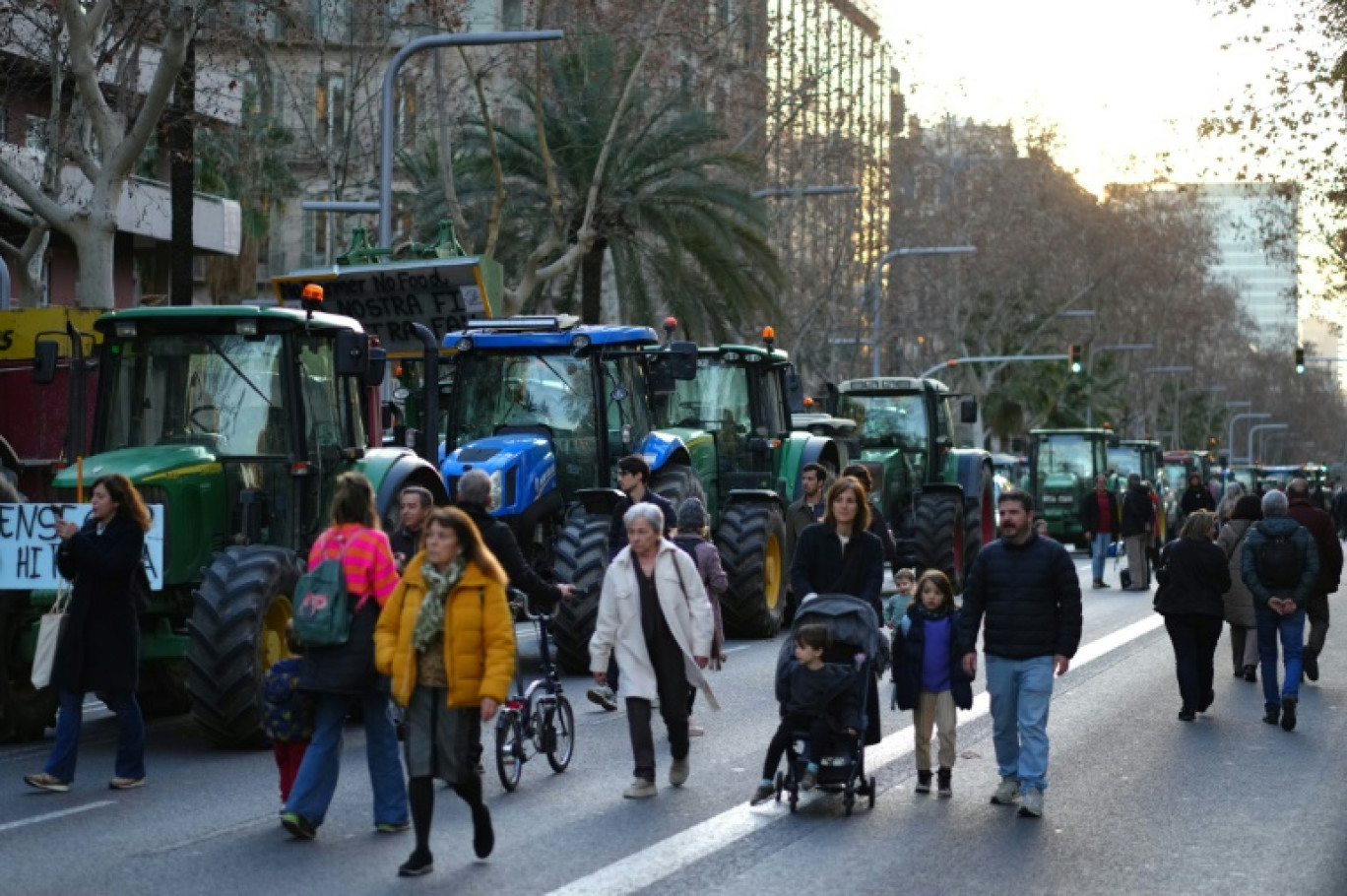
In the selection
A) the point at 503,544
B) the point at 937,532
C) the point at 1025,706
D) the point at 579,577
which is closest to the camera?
the point at 1025,706

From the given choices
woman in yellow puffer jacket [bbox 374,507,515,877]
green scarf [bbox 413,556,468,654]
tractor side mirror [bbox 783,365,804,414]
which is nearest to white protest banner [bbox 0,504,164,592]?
woman in yellow puffer jacket [bbox 374,507,515,877]

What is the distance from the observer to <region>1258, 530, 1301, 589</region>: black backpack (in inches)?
611

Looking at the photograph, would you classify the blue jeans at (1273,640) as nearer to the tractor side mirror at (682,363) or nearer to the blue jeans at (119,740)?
the tractor side mirror at (682,363)

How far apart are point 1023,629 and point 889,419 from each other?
60.4ft

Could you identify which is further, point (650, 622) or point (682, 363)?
point (682, 363)

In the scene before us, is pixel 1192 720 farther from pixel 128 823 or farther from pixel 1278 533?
pixel 128 823

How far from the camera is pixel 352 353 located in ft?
46.4

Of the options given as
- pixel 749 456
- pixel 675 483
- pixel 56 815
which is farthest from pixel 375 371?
pixel 749 456

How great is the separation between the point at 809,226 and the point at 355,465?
39268 millimetres

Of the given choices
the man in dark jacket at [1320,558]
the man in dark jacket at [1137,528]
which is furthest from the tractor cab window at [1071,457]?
the man in dark jacket at [1320,558]

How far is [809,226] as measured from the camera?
53656mm

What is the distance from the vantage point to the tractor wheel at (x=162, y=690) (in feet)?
50.4

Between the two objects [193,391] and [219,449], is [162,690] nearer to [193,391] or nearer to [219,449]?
[219,449]

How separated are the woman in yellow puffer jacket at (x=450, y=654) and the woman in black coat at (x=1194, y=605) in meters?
7.63
